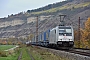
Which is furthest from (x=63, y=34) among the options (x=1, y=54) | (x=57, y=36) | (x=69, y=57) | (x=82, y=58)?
(x=82, y=58)

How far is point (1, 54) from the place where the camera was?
36.3 meters

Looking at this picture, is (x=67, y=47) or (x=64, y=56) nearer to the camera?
(x=64, y=56)

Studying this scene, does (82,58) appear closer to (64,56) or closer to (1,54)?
(64,56)

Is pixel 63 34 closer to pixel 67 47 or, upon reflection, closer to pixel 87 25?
Answer: pixel 67 47

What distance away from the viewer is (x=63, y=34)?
38125mm

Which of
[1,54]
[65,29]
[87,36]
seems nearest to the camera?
[1,54]

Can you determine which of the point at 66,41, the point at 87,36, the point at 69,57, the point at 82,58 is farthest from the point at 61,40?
the point at 87,36

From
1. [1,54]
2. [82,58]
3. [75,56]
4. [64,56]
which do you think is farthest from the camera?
[1,54]

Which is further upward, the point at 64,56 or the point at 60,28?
the point at 60,28

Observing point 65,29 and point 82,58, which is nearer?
point 82,58

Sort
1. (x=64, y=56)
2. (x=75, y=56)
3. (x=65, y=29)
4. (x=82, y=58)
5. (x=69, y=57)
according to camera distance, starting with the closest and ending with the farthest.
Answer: (x=82, y=58) < (x=75, y=56) < (x=69, y=57) < (x=64, y=56) < (x=65, y=29)

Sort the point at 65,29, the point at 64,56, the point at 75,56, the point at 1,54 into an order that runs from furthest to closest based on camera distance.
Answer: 1. the point at 65,29
2. the point at 1,54
3. the point at 64,56
4. the point at 75,56

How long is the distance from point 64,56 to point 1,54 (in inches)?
461

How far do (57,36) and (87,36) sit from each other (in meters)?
38.2
